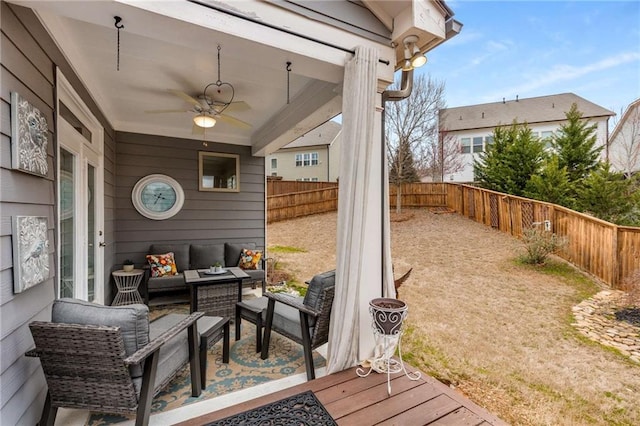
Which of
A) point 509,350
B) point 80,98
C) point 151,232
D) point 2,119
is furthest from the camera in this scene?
point 151,232

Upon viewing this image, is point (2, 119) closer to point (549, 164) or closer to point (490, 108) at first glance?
point (549, 164)

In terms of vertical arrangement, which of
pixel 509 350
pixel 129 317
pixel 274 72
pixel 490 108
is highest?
pixel 490 108

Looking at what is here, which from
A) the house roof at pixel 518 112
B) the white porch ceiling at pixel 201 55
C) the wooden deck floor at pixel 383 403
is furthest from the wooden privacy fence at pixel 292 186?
Answer: the wooden deck floor at pixel 383 403

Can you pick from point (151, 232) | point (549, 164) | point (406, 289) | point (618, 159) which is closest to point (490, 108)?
point (618, 159)

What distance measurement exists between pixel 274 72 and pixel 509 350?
412 cm

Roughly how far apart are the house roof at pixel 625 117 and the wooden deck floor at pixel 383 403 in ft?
50.0

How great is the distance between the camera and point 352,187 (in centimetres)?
237

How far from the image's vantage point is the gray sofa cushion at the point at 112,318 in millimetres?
1674

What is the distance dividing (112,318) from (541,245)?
25.1 ft

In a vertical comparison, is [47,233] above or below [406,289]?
above

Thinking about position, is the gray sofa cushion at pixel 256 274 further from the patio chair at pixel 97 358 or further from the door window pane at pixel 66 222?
the patio chair at pixel 97 358

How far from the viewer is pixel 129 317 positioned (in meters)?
1.73

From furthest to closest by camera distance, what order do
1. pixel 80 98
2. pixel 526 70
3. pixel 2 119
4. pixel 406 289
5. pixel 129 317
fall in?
pixel 526 70, pixel 406 289, pixel 80 98, pixel 129 317, pixel 2 119

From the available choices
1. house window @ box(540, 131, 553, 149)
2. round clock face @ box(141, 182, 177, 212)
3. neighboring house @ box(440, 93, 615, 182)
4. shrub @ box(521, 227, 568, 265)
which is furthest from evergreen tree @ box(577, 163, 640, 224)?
round clock face @ box(141, 182, 177, 212)
